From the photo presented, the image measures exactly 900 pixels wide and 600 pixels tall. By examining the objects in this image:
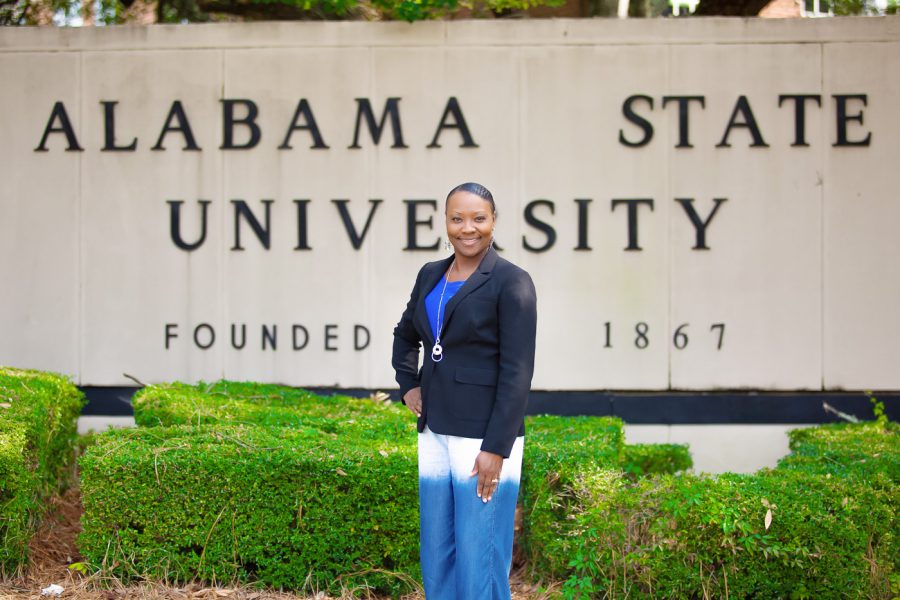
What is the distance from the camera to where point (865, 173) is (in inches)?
275

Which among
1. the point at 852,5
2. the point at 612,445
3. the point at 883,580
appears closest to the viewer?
the point at 883,580

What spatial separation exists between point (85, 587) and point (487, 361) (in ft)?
8.35

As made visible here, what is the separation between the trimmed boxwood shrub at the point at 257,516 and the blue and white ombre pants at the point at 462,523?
1.12 m

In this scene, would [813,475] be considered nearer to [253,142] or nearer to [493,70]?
[493,70]

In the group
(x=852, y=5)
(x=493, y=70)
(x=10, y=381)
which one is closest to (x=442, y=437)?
(x=10, y=381)

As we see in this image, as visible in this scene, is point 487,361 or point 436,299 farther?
point 436,299

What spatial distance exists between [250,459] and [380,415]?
1347mm

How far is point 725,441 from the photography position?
277 inches

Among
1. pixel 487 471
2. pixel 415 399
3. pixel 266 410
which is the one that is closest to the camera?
pixel 487 471

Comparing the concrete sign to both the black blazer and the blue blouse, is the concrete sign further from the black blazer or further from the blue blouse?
the black blazer

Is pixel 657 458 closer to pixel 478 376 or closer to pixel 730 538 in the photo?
pixel 730 538

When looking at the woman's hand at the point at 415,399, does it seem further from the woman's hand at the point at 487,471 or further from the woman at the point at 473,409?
the woman's hand at the point at 487,471

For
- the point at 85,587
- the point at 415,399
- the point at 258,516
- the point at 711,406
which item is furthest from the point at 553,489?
the point at 711,406

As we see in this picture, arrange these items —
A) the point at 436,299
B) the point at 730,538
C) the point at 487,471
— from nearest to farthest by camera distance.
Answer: the point at 487,471
the point at 436,299
the point at 730,538
